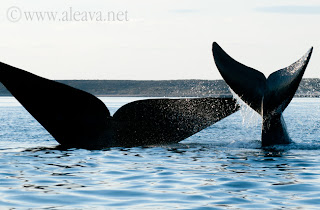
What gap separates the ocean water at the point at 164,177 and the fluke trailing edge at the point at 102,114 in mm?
331

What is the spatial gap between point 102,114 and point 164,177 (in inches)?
123

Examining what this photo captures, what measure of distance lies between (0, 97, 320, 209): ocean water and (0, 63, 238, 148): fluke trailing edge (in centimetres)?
33

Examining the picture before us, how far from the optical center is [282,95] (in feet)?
37.6

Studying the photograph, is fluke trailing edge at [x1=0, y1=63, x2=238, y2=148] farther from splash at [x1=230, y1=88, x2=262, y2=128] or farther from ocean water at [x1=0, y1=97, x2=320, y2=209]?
ocean water at [x1=0, y1=97, x2=320, y2=209]

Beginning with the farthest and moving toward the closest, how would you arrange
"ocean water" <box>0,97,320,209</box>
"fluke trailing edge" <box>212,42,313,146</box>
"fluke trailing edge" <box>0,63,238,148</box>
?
"fluke trailing edge" <box>0,63,238,148</box>, "fluke trailing edge" <box>212,42,313,146</box>, "ocean water" <box>0,97,320,209</box>

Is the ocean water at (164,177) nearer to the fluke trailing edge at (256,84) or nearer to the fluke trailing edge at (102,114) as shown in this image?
the fluke trailing edge at (102,114)

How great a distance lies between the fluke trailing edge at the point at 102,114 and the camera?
472 inches

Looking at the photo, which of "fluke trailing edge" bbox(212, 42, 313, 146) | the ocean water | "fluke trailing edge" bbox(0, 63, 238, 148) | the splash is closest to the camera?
the ocean water

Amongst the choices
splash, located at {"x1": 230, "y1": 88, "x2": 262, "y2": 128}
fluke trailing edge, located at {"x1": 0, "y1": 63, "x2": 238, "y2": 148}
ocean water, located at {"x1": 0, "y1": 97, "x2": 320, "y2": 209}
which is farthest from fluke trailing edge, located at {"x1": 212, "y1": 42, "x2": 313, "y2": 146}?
ocean water, located at {"x1": 0, "y1": 97, "x2": 320, "y2": 209}

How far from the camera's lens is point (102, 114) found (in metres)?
12.5

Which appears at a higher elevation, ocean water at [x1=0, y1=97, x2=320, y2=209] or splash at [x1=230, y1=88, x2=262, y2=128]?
splash at [x1=230, y1=88, x2=262, y2=128]

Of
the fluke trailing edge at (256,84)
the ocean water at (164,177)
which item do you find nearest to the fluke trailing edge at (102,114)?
the ocean water at (164,177)

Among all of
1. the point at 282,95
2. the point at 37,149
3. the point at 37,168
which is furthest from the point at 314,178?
the point at 37,149

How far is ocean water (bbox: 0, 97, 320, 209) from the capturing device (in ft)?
26.0
